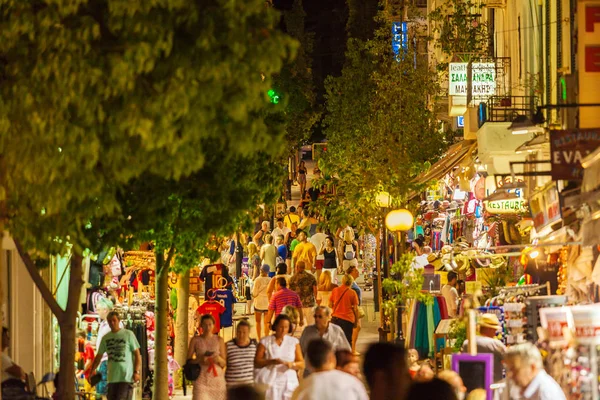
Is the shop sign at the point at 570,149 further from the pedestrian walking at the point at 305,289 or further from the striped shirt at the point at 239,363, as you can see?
the pedestrian walking at the point at 305,289

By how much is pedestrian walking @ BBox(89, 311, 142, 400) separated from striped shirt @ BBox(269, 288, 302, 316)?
18.5 ft

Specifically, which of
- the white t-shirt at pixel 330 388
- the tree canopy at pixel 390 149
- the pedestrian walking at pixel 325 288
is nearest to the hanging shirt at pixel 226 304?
the pedestrian walking at pixel 325 288

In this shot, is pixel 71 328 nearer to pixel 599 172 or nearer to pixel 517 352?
pixel 517 352

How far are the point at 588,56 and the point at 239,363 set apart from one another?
6.93m

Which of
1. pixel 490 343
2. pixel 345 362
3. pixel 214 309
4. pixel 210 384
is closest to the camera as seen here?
pixel 345 362

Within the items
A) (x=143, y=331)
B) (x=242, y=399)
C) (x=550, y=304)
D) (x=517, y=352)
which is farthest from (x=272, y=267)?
(x=242, y=399)

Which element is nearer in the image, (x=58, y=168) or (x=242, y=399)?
(x=242, y=399)

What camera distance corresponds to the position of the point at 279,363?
14.1m

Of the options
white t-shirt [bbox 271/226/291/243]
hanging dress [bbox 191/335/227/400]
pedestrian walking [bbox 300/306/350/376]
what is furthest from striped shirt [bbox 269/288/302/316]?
white t-shirt [bbox 271/226/291/243]

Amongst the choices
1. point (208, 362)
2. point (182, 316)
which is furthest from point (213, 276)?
point (208, 362)

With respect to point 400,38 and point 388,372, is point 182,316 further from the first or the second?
point 400,38

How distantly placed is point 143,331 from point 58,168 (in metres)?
8.36

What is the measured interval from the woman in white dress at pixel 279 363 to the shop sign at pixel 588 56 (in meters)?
5.67

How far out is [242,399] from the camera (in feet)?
27.7
